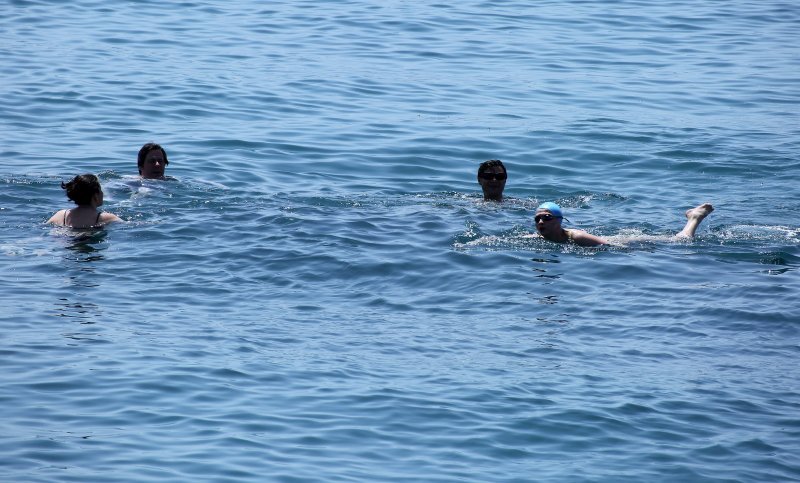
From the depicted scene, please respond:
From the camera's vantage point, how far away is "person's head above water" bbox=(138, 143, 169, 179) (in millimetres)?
17266

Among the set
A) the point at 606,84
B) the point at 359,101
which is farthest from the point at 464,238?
the point at 606,84

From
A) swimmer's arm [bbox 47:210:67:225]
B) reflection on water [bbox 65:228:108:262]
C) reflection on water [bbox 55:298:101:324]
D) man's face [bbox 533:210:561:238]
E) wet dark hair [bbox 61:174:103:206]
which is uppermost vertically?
wet dark hair [bbox 61:174:103:206]

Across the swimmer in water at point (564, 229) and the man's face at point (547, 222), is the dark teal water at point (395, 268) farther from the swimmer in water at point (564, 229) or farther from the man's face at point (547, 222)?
the man's face at point (547, 222)

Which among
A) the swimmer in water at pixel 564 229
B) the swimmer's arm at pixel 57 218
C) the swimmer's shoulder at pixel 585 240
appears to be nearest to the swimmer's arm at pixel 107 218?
the swimmer's arm at pixel 57 218

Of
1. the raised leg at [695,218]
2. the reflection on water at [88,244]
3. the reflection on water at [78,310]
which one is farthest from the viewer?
the raised leg at [695,218]

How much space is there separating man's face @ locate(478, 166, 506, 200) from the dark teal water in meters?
0.34

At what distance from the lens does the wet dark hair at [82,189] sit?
1482cm

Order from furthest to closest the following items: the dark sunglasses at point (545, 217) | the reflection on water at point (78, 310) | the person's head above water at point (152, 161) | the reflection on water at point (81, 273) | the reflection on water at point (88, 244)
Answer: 1. the person's head above water at point (152, 161)
2. the dark sunglasses at point (545, 217)
3. the reflection on water at point (88, 244)
4. the reflection on water at point (81, 273)
5. the reflection on water at point (78, 310)

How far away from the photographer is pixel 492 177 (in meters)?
16.8

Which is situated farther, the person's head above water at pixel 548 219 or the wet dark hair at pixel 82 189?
the wet dark hair at pixel 82 189

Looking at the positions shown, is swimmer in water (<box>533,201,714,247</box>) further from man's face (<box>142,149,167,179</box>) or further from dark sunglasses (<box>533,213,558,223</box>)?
man's face (<box>142,149,167,179</box>)

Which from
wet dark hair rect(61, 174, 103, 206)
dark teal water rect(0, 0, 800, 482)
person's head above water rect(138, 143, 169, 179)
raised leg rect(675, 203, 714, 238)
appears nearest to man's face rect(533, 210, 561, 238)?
dark teal water rect(0, 0, 800, 482)

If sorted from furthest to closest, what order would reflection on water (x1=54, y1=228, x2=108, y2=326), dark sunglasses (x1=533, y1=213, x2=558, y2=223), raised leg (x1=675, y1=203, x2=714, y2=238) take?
raised leg (x1=675, y1=203, x2=714, y2=238), dark sunglasses (x1=533, y1=213, x2=558, y2=223), reflection on water (x1=54, y1=228, x2=108, y2=326)

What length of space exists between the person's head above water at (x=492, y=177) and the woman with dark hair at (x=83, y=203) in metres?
5.08
